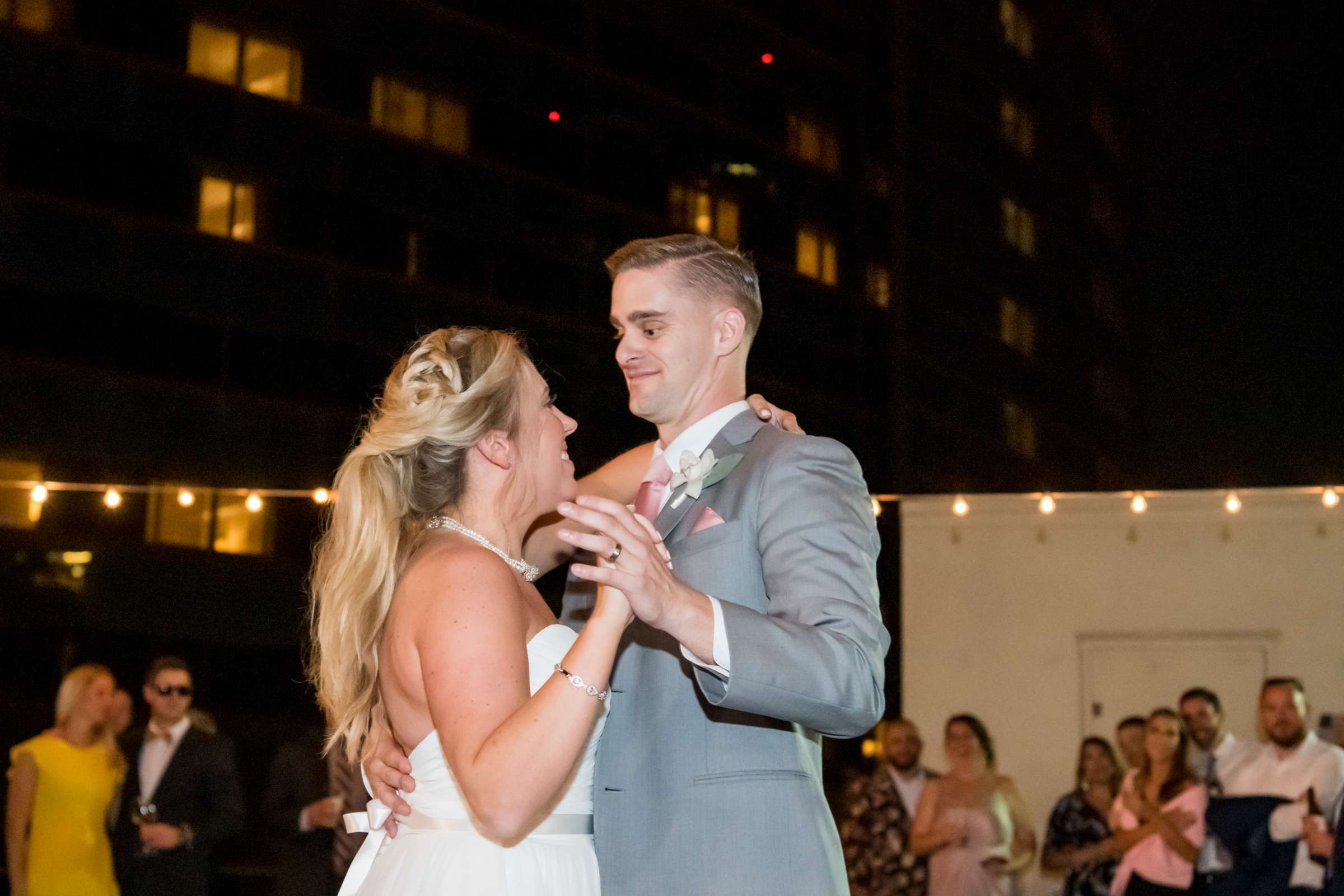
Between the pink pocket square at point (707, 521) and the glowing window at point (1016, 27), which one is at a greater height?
the glowing window at point (1016, 27)

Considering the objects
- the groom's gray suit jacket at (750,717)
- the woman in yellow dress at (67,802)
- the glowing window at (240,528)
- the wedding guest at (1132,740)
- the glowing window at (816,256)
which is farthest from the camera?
the glowing window at (816,256)

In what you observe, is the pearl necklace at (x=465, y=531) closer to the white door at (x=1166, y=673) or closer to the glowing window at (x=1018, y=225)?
the white door at (x=1166, y=673)

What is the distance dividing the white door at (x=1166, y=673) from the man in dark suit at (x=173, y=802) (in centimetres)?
461

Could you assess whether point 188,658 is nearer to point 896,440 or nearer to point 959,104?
point 896,440

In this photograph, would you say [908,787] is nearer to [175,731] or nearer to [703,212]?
[175,731]

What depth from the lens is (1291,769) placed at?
5.62 m

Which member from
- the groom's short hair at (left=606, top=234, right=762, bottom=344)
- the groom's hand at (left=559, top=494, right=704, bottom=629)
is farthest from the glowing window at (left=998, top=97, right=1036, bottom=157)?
the groom's hand at (left=559, top=494, right=704, bottom=629)

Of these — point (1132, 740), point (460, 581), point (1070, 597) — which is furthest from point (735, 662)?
point (1070, 597)

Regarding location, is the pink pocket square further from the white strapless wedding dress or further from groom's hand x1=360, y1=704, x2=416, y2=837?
groom's hand x1=360, y1=704, x2=416, y2=837

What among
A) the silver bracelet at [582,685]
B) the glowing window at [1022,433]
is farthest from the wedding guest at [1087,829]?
the glowing window at [1022,433]

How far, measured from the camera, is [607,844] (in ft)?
6.89

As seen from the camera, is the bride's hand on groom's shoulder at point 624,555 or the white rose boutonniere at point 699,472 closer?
the bride's hand on groom's shoulder at point 624,555

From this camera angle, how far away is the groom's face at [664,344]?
2375 mm

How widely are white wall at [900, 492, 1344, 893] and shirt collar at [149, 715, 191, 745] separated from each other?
413 cm
